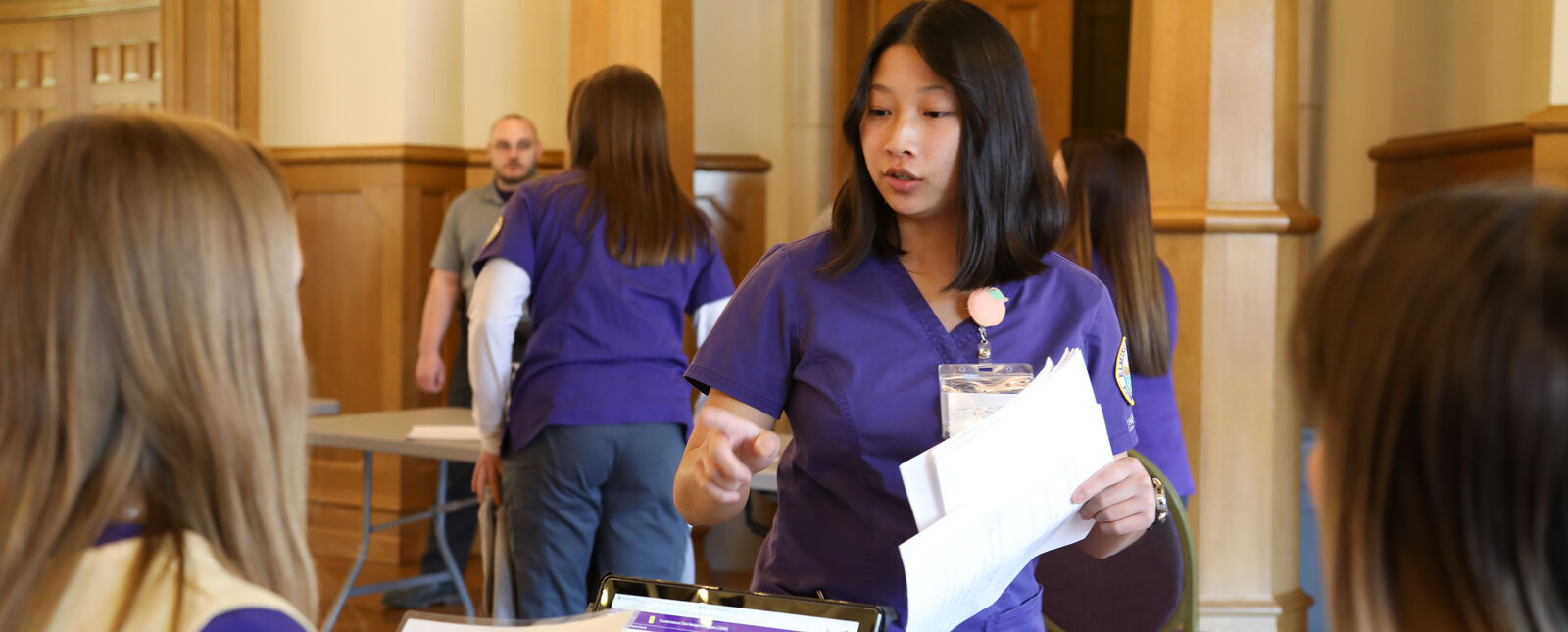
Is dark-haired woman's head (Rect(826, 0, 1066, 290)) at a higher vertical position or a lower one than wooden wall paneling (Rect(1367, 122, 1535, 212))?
lower

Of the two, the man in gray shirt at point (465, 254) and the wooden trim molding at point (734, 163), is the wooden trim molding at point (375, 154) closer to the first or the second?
the man in gray shirt at point (465, 254)

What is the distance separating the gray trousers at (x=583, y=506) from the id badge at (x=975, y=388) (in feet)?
4.97

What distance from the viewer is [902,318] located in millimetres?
1436

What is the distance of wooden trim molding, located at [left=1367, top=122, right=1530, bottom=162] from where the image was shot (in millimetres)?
3496

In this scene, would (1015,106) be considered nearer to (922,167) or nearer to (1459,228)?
(922,167)

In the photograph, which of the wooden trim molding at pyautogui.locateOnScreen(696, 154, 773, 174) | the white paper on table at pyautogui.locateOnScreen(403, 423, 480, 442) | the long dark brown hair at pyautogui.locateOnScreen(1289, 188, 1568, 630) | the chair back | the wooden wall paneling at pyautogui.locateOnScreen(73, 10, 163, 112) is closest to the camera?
the long dark brown hair at pyautogui.locateOnScreen(1289, 188, 1568, 630)

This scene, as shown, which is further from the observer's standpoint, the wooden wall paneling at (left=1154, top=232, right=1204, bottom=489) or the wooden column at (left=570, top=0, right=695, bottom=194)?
the wooden column at (left=570, top=0, right=695, bottom=194)

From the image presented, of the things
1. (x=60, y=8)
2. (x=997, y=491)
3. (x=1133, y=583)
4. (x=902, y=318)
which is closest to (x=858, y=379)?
(x=902, y=318)

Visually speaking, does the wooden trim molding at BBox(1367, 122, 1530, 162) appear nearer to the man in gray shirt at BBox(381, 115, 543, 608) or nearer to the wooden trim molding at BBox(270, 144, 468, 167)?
the man in gray shirt at BBox(381, 115, 543, 608)

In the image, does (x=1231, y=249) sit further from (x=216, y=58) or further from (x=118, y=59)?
(x=118, y=59)

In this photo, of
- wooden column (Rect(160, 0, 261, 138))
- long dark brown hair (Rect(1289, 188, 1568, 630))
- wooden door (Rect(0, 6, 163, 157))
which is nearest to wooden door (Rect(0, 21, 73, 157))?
wooden door (Rect(0, 6, 163, 157))

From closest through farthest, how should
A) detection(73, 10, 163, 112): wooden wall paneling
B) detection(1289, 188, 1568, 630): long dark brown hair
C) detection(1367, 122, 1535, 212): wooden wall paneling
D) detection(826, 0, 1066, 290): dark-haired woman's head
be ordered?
detection(1289, 188, 1568, 630): long dark brown hair
detection(826, 0, 1066, 290): dark-haired woman's head
detection(1367, 122, 1535, 212): wooden wall paneling
detection(73, 10, 163, 112): wooden wall paneling

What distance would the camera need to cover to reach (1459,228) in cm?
67

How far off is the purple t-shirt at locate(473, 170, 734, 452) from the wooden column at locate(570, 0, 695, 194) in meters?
1.61
